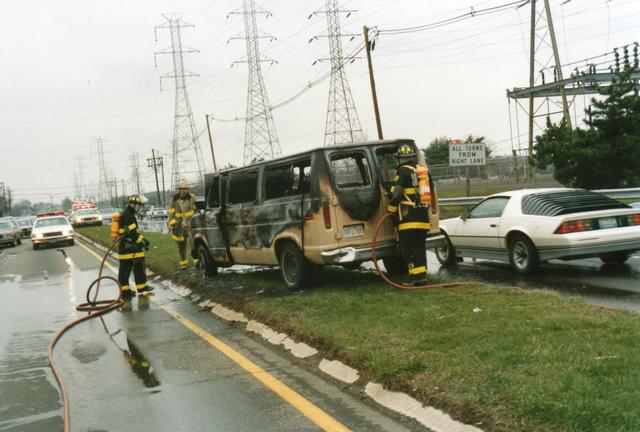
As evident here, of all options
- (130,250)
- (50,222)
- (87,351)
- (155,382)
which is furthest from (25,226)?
(155,382)

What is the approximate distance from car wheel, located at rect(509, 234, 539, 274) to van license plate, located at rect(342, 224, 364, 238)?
290 cm

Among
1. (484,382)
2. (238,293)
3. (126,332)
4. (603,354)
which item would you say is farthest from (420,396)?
(238,293)

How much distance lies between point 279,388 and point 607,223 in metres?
6.42

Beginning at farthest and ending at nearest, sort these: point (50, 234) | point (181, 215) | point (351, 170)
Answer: point (50, 234) → point (181, 215) → point (351, 170)

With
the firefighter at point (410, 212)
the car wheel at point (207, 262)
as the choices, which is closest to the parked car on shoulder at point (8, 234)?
the car wheel at point (207, 262)

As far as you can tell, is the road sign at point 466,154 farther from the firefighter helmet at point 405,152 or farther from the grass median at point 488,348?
the grass median at point 488,348

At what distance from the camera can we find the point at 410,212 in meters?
8.69

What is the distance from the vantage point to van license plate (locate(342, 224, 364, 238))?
8.86 meters

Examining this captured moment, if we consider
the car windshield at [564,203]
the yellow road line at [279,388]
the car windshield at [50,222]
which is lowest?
the yellow road line at [279,388]

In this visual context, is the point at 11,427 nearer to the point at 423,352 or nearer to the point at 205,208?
the point at 423,352

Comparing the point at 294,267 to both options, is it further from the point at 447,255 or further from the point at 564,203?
the point at 564,203

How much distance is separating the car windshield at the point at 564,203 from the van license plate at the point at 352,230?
299 centimetres

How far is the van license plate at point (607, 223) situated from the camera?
9.53 meters

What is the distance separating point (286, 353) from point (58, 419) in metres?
2.46
